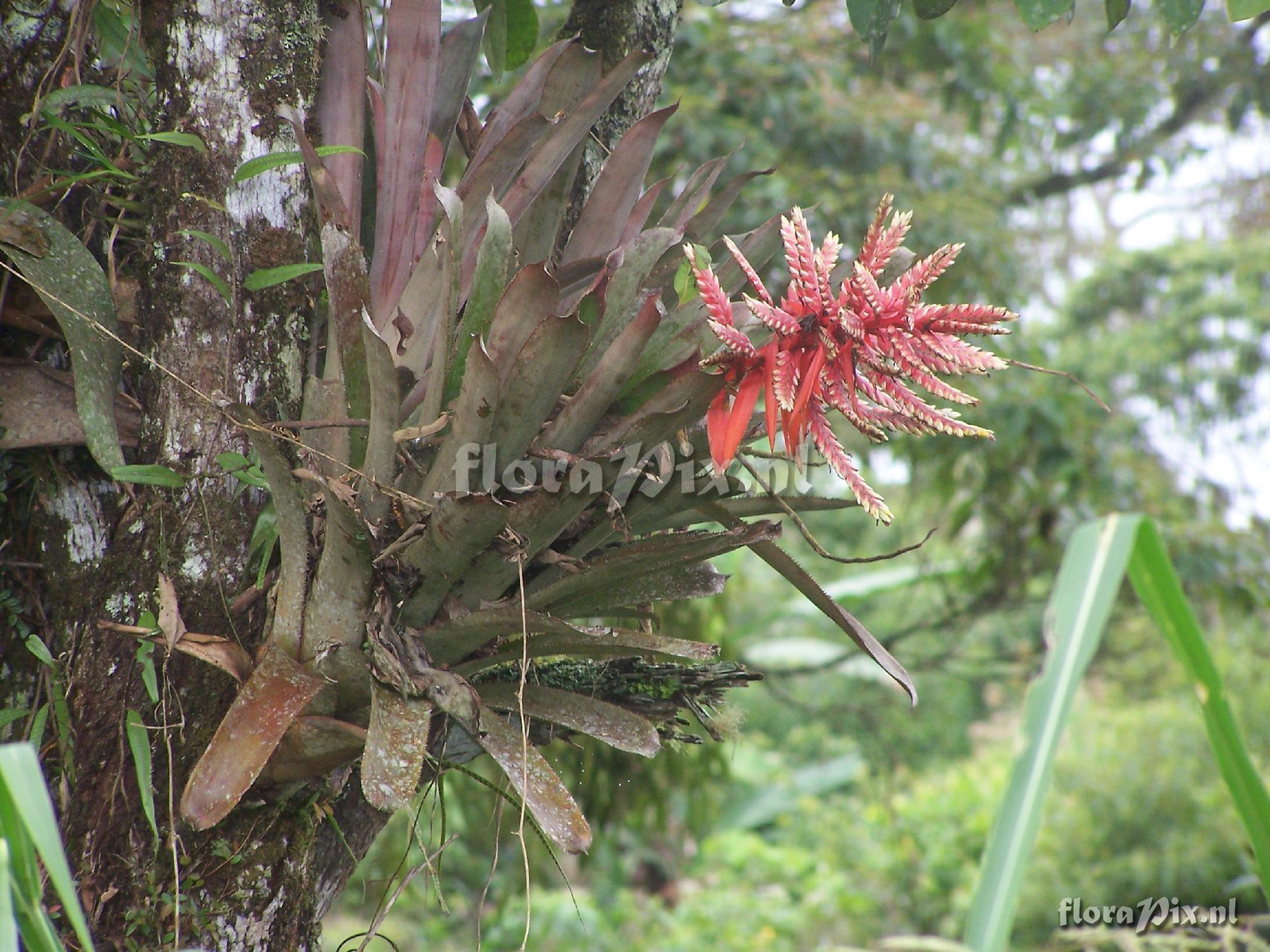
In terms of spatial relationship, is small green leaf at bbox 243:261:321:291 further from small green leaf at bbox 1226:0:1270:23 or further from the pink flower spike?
small green leaf at bbox 1226:0:1270:23

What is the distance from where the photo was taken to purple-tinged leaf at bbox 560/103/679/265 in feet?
2.65

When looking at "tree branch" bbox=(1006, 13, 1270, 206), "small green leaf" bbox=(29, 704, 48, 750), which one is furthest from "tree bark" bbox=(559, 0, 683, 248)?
"tree branch" bbox=(1006, 13, 1270, 206)

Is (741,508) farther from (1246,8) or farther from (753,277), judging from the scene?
(1246,8)

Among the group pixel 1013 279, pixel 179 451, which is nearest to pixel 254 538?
pixel 179 451

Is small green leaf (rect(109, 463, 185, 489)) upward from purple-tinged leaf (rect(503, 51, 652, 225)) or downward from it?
downward

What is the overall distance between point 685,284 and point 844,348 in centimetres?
14

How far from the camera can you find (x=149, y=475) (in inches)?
26.8

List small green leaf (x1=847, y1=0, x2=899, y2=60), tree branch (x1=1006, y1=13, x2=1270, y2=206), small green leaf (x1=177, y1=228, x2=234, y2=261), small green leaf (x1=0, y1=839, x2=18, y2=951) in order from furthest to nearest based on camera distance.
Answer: tree branch (x1=1006, y1=13, x2=1270, y2=206) < small green leaf (x1=847, y1=0, x2=899, y2=60) < small green leaf (x1=177, y1=228, x2=234, y2=261) < small green leaf (x1=0, y1=839, x2=18, y2=951)

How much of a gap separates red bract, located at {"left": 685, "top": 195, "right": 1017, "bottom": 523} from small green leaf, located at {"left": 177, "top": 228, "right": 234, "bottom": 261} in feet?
1.17

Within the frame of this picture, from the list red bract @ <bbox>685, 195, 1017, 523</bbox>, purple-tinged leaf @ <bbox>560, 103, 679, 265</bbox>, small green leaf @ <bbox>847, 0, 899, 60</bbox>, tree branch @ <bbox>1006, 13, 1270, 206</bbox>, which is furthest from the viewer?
tree branch @ <bbox>1006, 13, 1270, 206</bbox>

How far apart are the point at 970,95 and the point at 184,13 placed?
119 inches

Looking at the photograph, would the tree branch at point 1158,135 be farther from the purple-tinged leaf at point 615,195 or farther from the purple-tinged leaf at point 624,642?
the purple-tinged leaf at point 624,642

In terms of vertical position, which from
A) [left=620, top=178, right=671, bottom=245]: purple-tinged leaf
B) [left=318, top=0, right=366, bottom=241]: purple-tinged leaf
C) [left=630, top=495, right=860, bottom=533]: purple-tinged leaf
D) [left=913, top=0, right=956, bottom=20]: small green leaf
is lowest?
[left=630, top=495, right=860, bottom=533]: purple-tinged leaf

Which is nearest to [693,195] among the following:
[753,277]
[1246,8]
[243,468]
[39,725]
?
[753,277]
